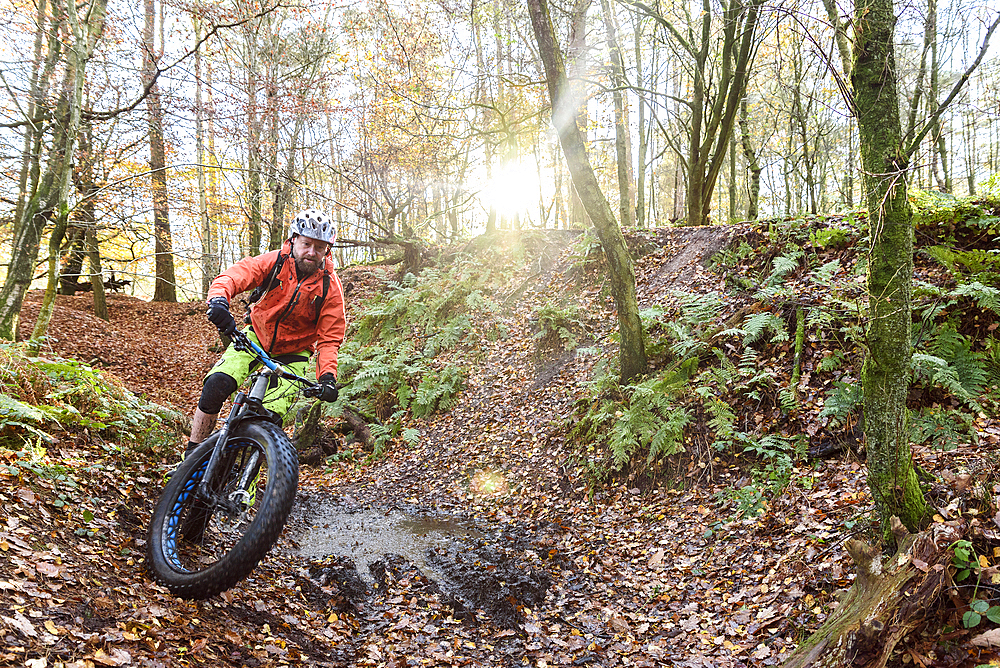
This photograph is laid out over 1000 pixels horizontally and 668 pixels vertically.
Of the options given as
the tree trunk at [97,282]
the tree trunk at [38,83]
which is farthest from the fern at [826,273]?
the tree trunk at [97,282]

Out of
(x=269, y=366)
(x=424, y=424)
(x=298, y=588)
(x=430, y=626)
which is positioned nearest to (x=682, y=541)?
(x=430, y=626)

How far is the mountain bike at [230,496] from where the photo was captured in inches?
134

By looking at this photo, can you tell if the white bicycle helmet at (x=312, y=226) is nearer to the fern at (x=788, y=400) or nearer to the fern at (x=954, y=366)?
the fern at (x=788, y=400)

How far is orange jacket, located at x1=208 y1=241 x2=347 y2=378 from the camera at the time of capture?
4.59 metres

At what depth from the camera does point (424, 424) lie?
10.3 metres

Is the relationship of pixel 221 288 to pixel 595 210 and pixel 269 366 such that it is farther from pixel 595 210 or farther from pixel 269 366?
→ pixel 595 210

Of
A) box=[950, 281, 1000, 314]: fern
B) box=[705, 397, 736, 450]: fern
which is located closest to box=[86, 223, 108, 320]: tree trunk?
box=[705, 397, 736, 450]: fern

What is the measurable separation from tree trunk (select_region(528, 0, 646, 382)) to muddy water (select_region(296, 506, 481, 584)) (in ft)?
10.9

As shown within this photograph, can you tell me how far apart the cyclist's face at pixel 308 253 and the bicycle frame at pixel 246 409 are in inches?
33.2

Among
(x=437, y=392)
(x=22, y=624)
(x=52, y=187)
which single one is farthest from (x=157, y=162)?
(x=22, y=624)

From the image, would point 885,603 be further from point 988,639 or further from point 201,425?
point 201,425

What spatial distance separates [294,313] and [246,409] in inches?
38.7

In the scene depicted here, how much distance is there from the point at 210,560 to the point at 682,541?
14.0 feet

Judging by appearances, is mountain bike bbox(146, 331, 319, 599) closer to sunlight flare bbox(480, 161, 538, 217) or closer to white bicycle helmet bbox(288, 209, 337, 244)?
white bicycle helmet bbox(288, 209, 337, 244)
